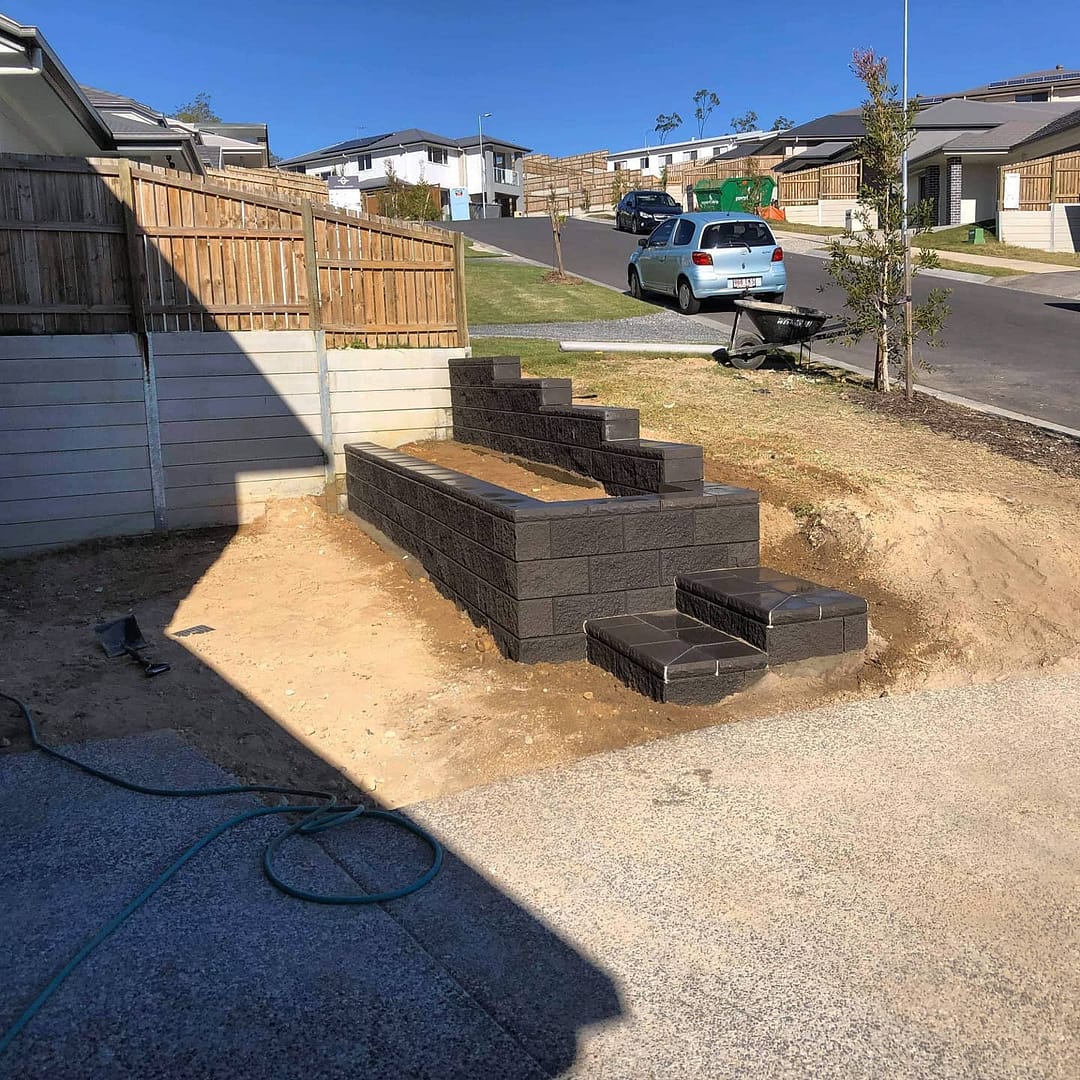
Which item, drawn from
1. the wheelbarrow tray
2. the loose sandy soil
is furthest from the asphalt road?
the loose sandy soil

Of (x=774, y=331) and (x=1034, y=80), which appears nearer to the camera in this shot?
(x=774, y=331)

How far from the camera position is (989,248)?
101ft

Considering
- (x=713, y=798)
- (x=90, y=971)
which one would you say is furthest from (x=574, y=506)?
(x=90, y=971)

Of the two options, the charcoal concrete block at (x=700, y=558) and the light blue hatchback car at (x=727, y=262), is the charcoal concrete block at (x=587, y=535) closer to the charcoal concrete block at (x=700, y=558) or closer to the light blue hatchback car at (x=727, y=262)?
the charcoal concrete block at (x=700, y=558)

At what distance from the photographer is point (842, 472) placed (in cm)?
825

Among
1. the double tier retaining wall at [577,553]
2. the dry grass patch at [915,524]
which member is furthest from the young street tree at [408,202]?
the double tier retaining wall at [577,553]

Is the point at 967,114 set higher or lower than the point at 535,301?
higher

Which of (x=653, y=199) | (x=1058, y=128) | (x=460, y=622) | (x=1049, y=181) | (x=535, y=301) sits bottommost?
(x=460, y=622)

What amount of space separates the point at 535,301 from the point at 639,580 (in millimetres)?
15092

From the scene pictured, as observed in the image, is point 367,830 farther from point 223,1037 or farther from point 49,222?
point 49,222

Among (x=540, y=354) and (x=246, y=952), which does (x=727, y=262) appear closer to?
(x=540, y=354)

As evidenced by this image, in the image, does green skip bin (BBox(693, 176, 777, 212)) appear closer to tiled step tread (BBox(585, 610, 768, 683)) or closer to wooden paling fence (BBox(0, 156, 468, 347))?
wooden paling fence (BBox(0, 156, 468, 347))

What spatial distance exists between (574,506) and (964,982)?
3.34 m

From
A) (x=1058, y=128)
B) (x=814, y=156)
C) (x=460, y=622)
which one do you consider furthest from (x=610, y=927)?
(x=814, y=156)
